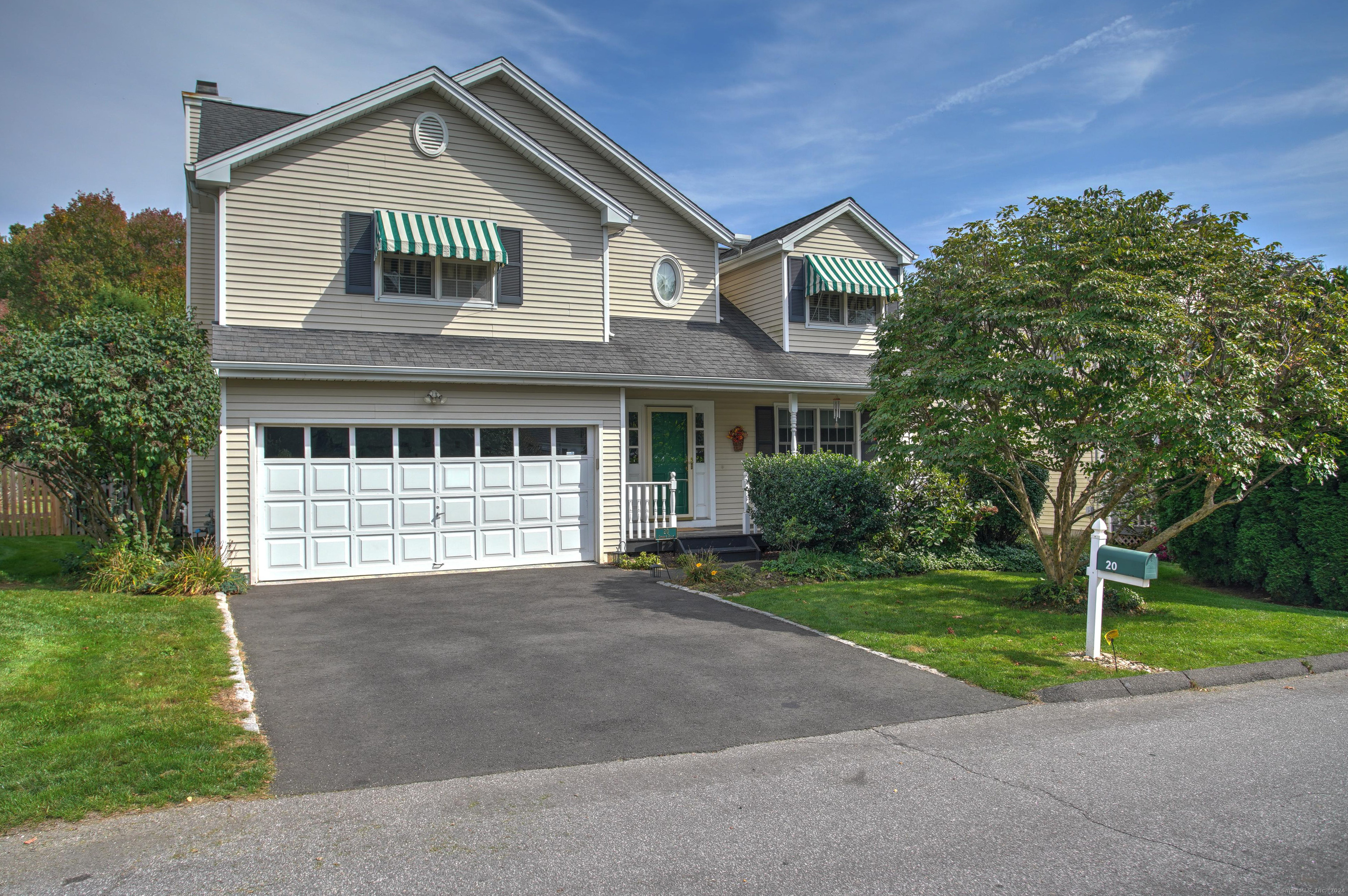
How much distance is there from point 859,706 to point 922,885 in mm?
2769

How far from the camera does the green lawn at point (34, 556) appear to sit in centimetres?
1100

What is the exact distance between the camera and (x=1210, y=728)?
583 cm

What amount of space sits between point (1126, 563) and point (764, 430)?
9471mm

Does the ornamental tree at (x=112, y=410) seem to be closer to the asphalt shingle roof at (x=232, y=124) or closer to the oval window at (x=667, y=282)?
the asphalt shingle roof at (x=232, y=124)

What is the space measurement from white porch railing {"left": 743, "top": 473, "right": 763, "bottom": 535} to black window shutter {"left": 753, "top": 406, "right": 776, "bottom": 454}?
4.63 feet

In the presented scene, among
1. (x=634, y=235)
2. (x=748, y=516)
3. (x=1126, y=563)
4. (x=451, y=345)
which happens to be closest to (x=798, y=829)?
(x=1126, y=563)

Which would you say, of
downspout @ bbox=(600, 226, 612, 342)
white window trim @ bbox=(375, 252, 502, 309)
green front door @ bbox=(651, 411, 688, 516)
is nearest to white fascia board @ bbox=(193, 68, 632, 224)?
downspout @ bbox=(600, 226, 612, 342)

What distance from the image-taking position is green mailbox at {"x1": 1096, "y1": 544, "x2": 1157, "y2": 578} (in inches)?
277

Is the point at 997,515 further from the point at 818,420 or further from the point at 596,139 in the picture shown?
the point at 596,139

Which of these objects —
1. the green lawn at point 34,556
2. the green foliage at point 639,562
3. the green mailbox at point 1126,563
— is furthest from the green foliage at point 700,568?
the green lawn at point 34,556

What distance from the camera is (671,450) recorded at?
15719 mm

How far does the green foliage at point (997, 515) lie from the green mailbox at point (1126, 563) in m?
6.29

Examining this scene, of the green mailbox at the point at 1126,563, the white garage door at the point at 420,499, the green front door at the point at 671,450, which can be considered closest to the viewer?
the green mailbox at the point at 1126,563

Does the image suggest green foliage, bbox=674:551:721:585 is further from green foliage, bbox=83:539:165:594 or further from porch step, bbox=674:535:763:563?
green foliage, bbox=83:539:165:594
